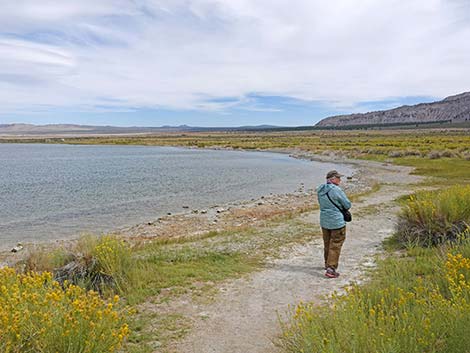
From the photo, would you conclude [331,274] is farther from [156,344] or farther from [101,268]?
[101,268]

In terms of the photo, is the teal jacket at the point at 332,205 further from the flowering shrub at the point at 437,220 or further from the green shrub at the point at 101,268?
the green shrub at the point at 101,268

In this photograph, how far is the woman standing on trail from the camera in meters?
6.96

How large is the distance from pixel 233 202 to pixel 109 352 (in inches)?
725

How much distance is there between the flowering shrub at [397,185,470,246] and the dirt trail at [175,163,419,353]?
0.90m

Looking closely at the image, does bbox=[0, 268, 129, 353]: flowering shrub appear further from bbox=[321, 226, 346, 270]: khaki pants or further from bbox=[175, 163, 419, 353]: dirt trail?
bbox=[321, 226, 346, 270]: khaki pants

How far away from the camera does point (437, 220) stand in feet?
28.0

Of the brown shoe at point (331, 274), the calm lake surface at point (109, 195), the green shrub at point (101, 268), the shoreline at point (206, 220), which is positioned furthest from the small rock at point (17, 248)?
the brown shoe at point (331, 274)

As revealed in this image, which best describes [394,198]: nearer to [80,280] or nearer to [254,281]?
[254,281]

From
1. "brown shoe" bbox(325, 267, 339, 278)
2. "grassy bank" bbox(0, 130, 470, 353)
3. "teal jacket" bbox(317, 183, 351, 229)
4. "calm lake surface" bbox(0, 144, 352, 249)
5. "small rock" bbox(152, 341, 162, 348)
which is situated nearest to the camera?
"grassy bank" bbox(0, 130, 470, 353)

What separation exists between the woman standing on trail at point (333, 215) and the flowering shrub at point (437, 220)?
2.25m

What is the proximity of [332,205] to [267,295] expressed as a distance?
2023mm

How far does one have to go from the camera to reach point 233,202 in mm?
21969

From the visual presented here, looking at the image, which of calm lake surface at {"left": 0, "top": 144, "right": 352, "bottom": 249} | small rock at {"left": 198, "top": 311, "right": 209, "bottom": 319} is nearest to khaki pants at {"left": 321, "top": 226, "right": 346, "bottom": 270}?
small rock at {"left": 198, "top": 311, "right": 209, "bottom": 319}

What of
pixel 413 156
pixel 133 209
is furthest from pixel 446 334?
pixel 413 156
